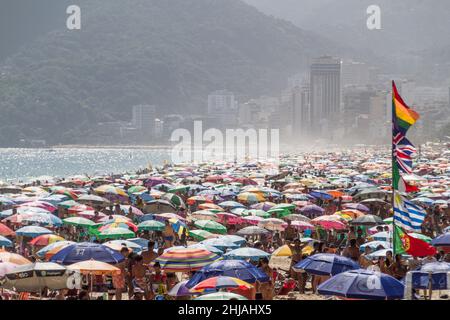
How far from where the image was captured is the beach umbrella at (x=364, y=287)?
31.4 ft

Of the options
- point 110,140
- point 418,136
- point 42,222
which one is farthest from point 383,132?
point 42,222

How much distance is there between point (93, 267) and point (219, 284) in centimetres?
212

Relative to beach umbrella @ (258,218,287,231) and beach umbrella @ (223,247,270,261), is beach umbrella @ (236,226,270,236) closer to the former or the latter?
beach umbrella @ (258,218,287,231)

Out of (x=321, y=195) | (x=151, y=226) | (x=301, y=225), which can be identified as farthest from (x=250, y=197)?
(x=151, y=226)

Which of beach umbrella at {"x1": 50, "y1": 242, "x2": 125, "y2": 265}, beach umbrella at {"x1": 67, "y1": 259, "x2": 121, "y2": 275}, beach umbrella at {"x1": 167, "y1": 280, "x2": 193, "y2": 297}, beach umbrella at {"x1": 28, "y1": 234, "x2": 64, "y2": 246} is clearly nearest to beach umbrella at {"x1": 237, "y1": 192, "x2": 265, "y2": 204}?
beach umbrella at {"x1": 28, "y1": 234, "x2": 64, "y2": 246}

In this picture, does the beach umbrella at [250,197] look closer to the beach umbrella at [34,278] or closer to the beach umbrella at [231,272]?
the beach umbrella at [231,272]

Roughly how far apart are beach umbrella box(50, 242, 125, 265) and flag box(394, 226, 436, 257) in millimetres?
4123

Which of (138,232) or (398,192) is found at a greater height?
(398,192)

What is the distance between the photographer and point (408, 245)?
11141 millimetres

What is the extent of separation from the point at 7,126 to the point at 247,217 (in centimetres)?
17795

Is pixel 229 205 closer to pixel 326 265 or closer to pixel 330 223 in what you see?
pixel 330 223

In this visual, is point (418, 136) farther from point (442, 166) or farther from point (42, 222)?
point (42, 222)

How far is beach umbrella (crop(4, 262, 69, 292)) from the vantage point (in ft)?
34.0

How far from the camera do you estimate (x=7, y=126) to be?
18950 centimetres
